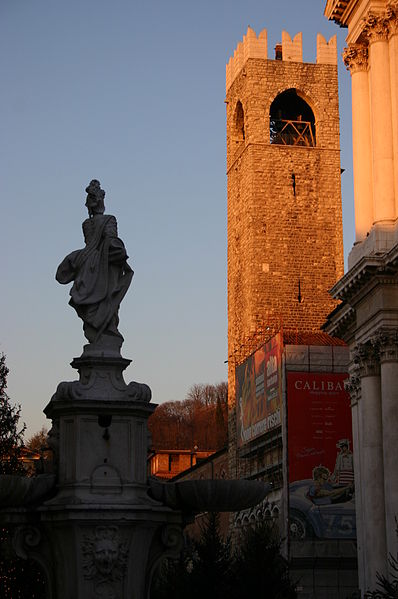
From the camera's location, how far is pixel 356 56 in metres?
34.8

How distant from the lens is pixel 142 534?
42.6 feet

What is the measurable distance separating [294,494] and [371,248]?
2882 cm

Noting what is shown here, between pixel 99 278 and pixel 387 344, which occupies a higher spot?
pixel 387 344

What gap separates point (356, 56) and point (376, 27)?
1.66 m

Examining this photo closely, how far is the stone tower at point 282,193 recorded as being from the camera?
69.7 m

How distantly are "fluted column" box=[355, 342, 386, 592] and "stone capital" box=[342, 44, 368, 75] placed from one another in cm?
885

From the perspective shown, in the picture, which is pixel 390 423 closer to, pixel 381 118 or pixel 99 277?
pixel 381 118

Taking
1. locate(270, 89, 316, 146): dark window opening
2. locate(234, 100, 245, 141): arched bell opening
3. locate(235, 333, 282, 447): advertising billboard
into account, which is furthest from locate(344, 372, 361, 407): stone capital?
locate(234, 100, 245, 141): arched bell opening

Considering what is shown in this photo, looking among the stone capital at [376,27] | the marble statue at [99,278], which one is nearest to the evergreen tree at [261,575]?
the stone capital at [376,27]

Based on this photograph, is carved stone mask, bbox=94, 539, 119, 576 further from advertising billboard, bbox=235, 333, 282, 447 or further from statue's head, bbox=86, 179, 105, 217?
advertising billboard, bbox=235, 333, 282, 447

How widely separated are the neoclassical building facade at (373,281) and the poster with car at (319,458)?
75.1ft

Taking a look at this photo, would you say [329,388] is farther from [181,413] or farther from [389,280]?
[181,413]

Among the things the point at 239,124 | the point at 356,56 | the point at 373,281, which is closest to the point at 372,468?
the point at 373,281

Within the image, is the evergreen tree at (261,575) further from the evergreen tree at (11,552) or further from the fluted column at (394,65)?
the fluted column at (394,65)
